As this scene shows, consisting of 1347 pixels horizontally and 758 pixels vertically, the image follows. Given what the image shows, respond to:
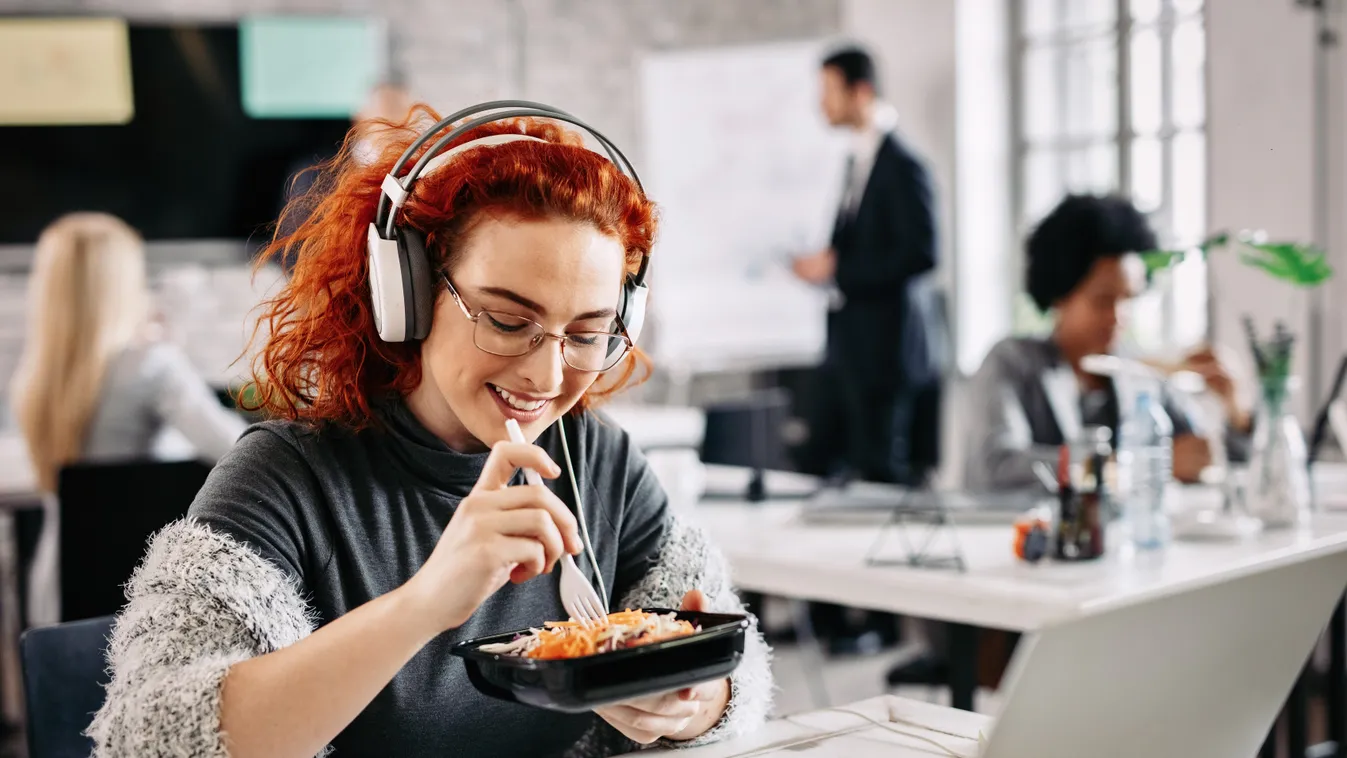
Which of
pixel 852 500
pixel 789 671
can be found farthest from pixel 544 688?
pixel 789 671

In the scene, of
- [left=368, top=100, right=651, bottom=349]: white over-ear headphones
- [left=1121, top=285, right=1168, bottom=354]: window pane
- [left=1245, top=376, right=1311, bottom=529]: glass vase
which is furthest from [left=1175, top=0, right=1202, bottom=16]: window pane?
[left=368, top=100, right=651, bottom=349]: white over-ear headphones

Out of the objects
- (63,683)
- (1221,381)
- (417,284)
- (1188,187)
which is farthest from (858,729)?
(1188,187)

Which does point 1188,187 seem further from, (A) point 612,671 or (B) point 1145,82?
(A) point 612,671

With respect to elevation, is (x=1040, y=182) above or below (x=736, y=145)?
below

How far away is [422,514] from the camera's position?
46.9 inches

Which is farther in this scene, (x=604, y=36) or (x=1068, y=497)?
(x=604, y=36)

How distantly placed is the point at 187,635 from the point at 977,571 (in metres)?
1.12

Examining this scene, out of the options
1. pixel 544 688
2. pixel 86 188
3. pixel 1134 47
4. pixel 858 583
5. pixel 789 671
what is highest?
pixel 1134 47

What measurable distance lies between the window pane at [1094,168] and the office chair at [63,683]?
380cm

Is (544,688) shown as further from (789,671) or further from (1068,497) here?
(789,671)

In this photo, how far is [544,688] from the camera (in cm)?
91

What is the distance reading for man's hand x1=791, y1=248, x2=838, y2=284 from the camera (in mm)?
4105

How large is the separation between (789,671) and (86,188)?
9.92 ft

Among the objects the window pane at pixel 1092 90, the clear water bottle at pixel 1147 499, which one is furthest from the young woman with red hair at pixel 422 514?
the window pane at pixel 1092 90
